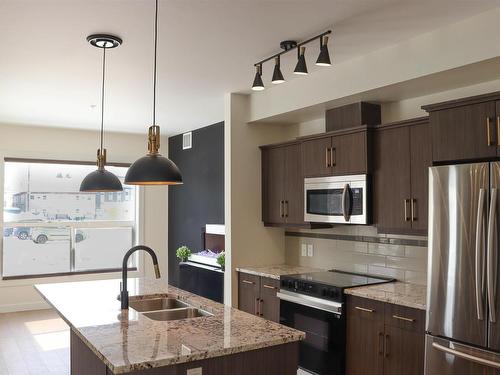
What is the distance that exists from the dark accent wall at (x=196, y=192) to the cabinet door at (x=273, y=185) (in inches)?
57.7

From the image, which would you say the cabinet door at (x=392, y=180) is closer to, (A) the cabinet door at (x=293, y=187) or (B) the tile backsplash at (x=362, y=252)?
(B) the tile backsplash at (x=362, y=252)

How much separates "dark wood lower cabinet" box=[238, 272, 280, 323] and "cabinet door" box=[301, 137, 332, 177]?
3.52 feet

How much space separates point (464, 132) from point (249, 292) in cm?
267

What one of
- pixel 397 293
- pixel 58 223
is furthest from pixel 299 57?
pixel 58 223

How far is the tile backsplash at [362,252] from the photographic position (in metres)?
3.87

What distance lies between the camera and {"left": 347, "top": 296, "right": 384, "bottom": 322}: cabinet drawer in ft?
11.1

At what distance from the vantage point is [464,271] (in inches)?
108

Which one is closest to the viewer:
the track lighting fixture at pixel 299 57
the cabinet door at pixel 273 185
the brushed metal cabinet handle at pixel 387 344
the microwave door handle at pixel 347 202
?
the track lighting fixture at pixel 299 57

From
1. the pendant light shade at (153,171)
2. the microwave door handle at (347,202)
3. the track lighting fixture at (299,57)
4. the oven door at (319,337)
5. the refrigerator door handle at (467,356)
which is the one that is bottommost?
the oven door at (319,337)

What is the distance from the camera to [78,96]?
5.03 metres

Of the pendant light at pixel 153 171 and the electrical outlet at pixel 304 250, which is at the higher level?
the pendant light at pixel 153 171

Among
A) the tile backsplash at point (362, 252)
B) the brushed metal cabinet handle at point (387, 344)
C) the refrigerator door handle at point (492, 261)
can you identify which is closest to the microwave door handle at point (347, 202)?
the tile backsplash at point (362, 252)

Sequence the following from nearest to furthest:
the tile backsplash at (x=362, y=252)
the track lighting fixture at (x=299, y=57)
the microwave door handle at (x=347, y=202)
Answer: the track lighting fixture at (x=299, y=57), the tile backsplash at (x=362, y=252), the microwave door handle at (x=347, y=202)

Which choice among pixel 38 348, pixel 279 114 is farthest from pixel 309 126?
pixel 38 348
